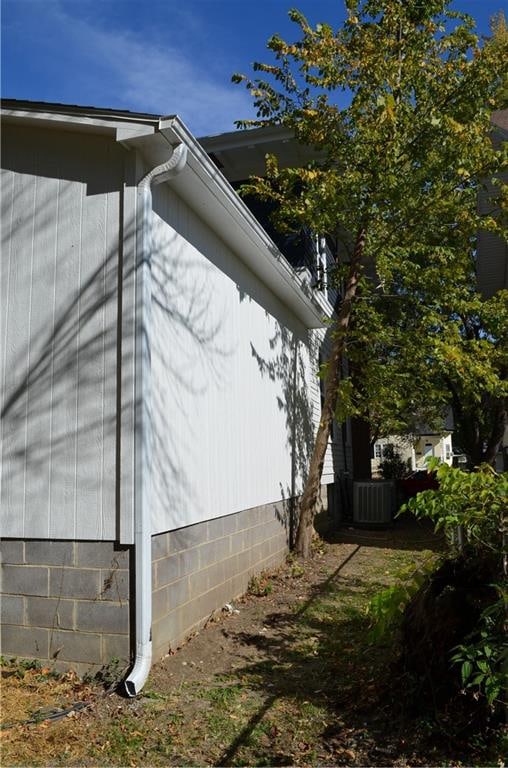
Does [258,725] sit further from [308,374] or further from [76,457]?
[308,374]

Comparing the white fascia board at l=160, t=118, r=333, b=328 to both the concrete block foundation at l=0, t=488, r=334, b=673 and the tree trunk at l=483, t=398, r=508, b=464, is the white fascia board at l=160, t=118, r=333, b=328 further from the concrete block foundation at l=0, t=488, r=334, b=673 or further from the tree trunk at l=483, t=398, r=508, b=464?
the tree trunk at l=483, t=398, r=508, b=464

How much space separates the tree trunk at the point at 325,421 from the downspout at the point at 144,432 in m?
5.00

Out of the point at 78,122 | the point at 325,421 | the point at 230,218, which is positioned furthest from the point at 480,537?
the point at 325,421

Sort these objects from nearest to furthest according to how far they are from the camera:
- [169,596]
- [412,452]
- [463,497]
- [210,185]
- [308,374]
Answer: [463,497] < [169,596] < [210,185] < [308,374] < [412,452]

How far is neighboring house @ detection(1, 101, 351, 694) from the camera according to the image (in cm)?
473

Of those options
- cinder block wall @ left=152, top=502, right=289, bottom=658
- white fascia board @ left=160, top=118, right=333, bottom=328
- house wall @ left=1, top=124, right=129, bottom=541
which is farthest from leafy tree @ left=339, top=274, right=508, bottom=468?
house wall @ left=1, top=124, right=129, bottom=541

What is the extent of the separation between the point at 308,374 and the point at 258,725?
8.28 m

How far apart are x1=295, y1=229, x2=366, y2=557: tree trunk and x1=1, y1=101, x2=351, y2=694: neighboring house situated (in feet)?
12.3

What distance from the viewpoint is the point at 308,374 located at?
39.0 feet

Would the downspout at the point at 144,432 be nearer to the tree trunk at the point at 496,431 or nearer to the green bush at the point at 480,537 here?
the green bush at the point at 480,537

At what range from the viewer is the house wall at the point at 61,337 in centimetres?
487

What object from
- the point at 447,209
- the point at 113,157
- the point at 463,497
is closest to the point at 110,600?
the point at 463,497

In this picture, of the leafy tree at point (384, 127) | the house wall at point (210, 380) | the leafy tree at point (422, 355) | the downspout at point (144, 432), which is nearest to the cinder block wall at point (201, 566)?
the house wall at point (210, 380)

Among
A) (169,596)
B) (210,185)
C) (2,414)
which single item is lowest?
(169,596)
